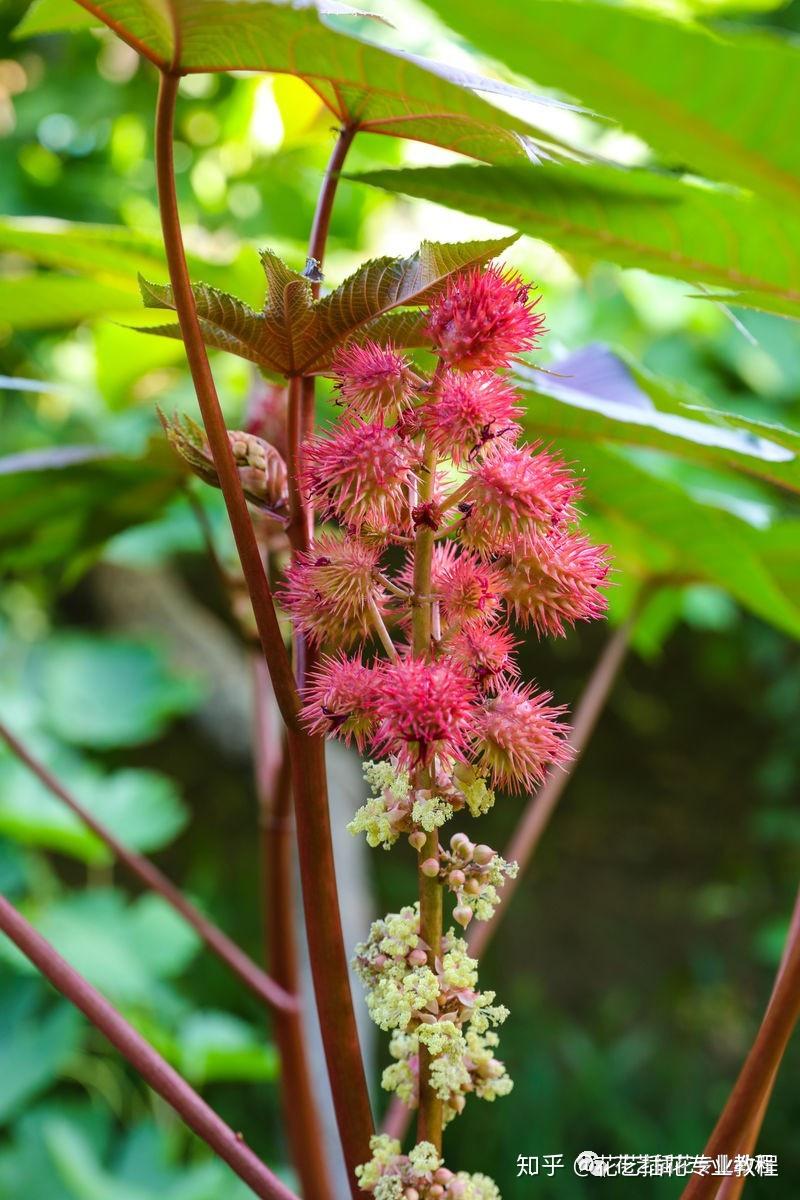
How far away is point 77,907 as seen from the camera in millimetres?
1839

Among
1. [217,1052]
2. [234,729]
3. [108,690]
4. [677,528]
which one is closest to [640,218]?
[677,528]

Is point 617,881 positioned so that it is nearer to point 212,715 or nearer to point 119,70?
point 212,715

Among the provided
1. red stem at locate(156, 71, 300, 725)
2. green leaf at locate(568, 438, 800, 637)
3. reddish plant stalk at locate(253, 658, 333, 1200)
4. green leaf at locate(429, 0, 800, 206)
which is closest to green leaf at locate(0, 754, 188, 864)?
reddish plant stalk at locate(253, 658, 333, 1200)

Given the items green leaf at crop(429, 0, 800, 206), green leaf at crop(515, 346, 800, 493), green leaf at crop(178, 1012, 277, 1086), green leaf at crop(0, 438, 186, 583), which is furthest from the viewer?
green leaf at crop(178, 1012, 277, 1086)

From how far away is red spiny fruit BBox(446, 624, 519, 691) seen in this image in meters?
0.37

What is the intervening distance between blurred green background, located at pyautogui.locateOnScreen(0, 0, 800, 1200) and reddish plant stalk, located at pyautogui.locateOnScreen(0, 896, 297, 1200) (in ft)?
1.46

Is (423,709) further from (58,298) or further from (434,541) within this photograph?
(58,298)

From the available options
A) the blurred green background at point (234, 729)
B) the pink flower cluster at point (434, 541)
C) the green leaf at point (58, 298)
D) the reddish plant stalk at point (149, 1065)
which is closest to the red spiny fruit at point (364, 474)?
the pink flower cluster at point (434, 541)

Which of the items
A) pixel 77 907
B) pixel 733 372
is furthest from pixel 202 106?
pixel 77 907

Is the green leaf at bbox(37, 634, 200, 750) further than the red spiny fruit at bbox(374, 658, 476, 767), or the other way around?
the green leaf at bbox(37, 634, 200, 750)

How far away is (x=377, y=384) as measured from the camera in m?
0.37

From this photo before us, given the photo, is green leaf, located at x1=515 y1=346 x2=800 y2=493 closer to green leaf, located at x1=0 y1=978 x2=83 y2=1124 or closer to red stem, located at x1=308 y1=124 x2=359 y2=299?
red stem, located at x1=308 y1=124 x2=359 y2=299

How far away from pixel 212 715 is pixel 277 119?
1191mm

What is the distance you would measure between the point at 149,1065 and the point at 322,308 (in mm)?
315
